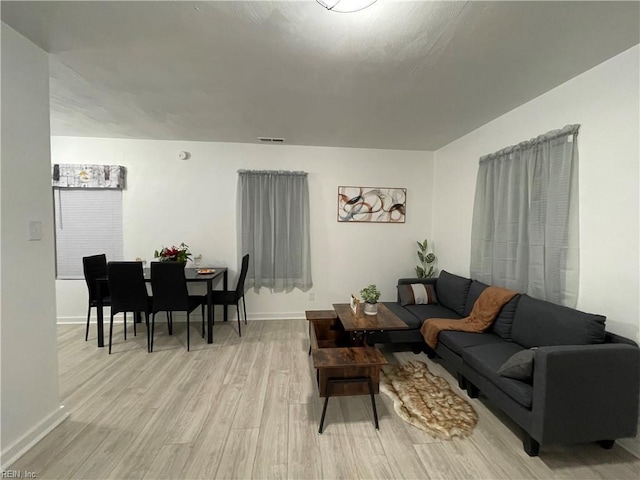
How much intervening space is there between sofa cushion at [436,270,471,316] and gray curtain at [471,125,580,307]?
223 mm

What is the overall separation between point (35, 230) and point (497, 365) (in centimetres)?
339

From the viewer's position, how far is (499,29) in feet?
5.24

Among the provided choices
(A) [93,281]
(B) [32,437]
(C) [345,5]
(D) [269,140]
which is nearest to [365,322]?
(C) [345,5]

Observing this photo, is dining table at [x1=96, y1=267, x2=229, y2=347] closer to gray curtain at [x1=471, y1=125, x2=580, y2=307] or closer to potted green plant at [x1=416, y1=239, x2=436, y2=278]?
potted green plant at [x1=416, y1=239, x2=436, y2=278]

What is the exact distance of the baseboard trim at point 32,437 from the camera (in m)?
1.58

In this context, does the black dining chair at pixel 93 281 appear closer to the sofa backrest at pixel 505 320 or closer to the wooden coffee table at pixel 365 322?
the wooden coffee table at pixel 365 322

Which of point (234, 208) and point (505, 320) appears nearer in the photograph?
point (505, 320)

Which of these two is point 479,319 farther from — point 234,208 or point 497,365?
point 234,208

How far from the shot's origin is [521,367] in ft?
5.62

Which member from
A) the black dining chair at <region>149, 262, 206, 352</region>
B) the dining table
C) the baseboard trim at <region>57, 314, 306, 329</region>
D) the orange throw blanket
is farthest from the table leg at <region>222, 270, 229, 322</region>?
the orange throw blanket

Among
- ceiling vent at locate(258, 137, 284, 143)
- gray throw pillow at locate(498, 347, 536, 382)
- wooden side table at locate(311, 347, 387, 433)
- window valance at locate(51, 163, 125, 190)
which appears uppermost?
ceiling vent at locate(258, 137, 284, 143)

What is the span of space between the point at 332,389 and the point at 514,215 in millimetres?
2469

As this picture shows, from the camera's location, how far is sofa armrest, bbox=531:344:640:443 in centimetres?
157

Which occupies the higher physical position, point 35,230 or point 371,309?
point 35,230
